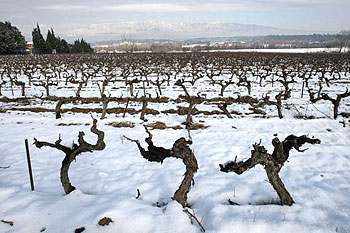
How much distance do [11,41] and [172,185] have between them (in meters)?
84.4

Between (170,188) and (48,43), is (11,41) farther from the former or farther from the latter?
(170,188)

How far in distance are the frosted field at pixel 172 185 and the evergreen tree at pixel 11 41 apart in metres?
73.3

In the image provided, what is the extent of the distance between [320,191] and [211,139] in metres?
4.82

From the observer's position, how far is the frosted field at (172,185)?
473 cm

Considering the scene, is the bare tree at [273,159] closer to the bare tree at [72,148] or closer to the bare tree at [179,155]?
the bare tree at [179,155]

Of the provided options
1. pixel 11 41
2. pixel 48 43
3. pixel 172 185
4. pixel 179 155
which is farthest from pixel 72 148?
pixel 48 43

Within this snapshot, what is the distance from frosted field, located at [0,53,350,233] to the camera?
4734mm

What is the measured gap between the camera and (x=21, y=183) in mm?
6617

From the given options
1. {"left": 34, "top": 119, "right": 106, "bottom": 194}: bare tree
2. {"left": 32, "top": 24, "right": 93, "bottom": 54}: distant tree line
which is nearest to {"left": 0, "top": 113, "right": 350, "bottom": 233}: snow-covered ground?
{"left": 34, "top": 119, "right": 106, "bottom": 194}: bare tree

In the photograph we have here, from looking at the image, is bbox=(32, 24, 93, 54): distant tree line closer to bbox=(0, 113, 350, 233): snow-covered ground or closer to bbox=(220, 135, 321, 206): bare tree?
bbox=(0, 113, 350, 233): snow-covered ground

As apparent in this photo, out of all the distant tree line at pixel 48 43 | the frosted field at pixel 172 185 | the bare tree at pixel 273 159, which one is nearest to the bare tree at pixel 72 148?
the frosted field at pixel 172 185

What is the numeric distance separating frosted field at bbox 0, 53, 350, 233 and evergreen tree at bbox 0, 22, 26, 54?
7331 centimetres

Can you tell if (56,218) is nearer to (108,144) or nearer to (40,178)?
(40,178)

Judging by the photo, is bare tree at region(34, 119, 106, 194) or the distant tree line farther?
the distant tree line
